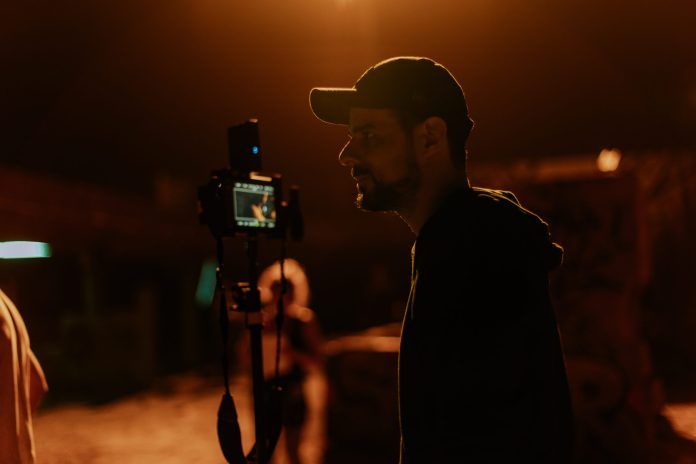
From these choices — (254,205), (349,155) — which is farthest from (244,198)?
(349,155)

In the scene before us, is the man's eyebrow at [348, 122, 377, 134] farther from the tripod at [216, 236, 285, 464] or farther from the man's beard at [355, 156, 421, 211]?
the tripod at [216, 236, 285, 464]

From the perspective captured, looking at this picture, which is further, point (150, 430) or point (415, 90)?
point (150, 430)

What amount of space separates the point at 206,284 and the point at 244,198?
45.5 feet

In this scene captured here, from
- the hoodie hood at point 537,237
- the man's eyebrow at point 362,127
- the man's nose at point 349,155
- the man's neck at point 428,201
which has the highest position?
the man's eyebrow at point 362,127

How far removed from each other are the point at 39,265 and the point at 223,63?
6.97 meters

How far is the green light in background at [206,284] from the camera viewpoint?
48.0ft

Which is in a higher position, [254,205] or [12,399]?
[254,205]

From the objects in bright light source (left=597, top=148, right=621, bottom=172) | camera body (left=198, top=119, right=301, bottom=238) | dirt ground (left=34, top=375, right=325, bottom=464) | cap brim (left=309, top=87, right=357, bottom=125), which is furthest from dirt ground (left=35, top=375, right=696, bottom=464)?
bright light source (left=597, top=148, right=621, bottom=172)

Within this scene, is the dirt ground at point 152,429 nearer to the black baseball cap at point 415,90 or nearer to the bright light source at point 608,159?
the black baseball cap at point 415,90

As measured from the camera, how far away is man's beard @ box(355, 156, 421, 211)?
152 cm

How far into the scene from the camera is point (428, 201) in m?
1.53

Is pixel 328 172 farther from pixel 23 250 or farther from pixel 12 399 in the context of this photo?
pixel 12 399

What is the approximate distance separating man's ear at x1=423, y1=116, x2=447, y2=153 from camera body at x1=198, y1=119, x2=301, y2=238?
3.49 ft

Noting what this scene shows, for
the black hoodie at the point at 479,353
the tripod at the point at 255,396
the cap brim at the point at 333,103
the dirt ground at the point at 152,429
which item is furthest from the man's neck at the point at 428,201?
the dirt ground at the point at 152,429
